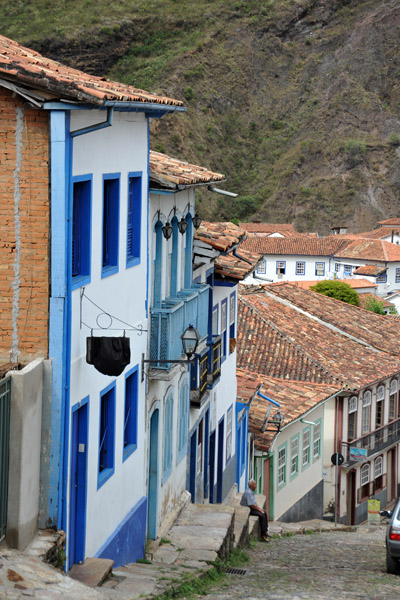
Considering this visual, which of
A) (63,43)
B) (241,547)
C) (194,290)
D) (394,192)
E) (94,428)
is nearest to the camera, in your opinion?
(94,428)

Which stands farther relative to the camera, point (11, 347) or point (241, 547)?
point (241, 547)

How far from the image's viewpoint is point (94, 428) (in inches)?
400

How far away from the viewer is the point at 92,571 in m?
9.69

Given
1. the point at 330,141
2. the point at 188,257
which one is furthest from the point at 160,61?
the point at 188,257

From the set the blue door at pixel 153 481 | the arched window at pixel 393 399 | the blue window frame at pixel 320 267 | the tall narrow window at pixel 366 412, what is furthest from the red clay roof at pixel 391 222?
the blue door at pixel 153 481

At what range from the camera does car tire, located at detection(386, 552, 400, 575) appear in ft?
47.8

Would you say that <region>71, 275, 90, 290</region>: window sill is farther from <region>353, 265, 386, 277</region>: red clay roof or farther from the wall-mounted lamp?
<region>353, 265, 386, 277</region>: red clay roof

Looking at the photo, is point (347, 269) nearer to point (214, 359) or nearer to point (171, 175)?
point (214, 359)

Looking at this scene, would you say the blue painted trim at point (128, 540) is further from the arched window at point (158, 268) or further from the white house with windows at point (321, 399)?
the white house with windows at point (321, 399)

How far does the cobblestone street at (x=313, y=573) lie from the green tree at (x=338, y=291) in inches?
1792

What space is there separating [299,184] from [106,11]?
4214 cm

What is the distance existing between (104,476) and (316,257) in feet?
243

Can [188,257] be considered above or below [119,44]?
below

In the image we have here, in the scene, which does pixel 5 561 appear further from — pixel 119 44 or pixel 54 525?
pixel 119 44
